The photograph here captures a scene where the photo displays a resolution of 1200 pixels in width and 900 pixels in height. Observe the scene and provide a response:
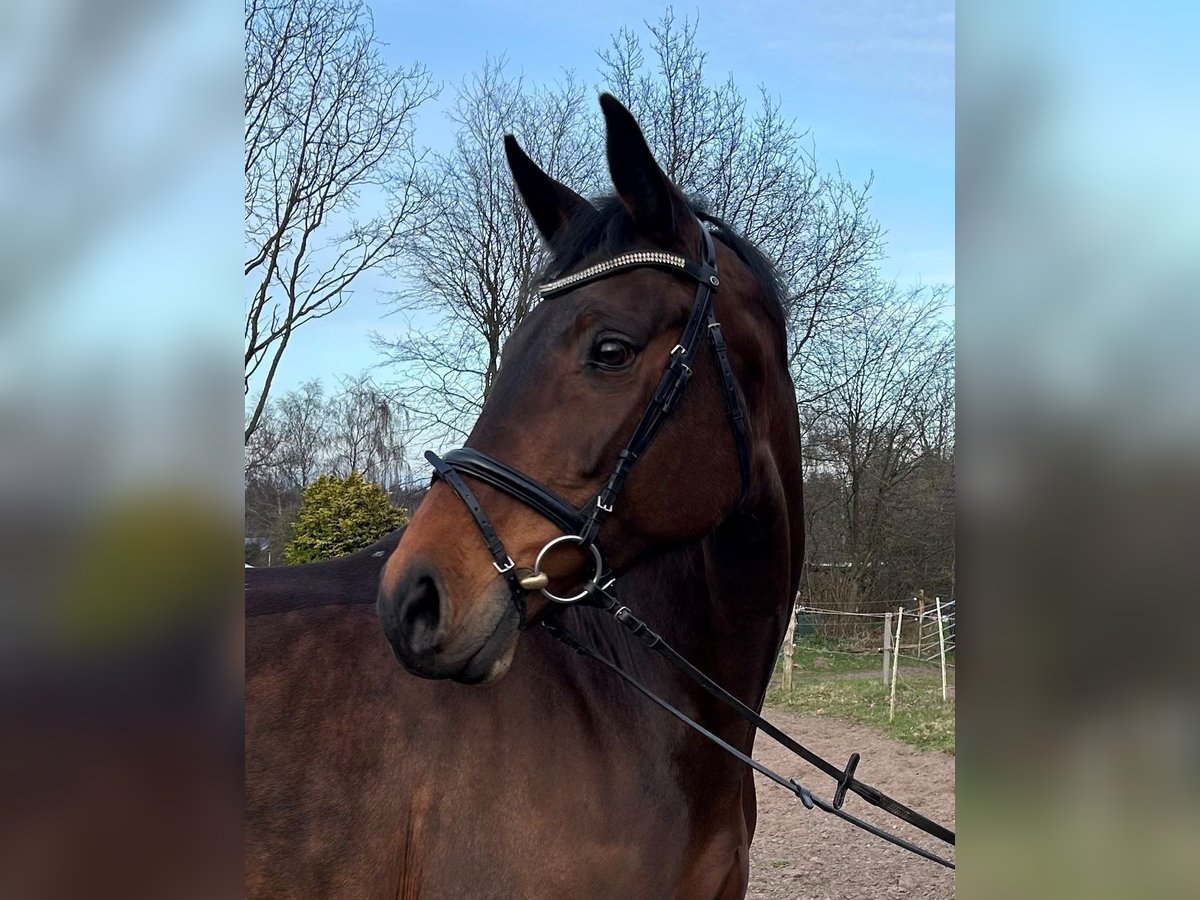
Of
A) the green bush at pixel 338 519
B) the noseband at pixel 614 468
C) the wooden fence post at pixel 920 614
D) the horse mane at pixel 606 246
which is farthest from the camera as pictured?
the wooden fence post at pixel 920 614

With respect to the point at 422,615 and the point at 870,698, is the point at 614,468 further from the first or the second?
the point at 870,698

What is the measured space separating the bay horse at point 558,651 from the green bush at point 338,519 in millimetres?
9181

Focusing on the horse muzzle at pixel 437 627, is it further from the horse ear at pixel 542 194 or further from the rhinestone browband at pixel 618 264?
the horse ear at pixel 542 194

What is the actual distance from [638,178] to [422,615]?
4.27ft

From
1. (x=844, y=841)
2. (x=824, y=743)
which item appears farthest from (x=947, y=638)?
(x=844, y=841)

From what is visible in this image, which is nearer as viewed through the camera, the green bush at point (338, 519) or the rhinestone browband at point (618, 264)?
the rhinestone browband at point (618, 264)

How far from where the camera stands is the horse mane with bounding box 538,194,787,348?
247cm

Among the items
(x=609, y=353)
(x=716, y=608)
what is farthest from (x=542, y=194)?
(x=716, y=608)

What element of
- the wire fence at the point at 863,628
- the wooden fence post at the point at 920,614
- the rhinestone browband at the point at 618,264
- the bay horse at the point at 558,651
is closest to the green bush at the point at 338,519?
the wooden fence post at the point at 920,614

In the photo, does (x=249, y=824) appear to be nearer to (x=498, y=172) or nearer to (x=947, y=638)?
(x=498, y=172)

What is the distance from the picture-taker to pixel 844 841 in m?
7.81

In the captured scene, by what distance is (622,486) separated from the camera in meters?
2.28

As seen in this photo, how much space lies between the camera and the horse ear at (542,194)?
2715 millimetres
